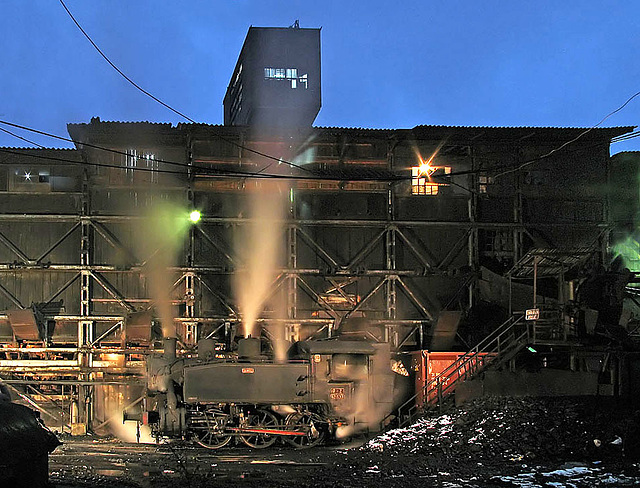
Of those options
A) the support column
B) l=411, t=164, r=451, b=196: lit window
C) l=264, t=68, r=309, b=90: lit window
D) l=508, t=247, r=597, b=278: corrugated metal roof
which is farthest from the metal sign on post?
l=264, t=68, r=309, b=90: lit window

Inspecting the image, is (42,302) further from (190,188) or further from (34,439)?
(34,439)

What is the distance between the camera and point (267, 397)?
21.8 metres

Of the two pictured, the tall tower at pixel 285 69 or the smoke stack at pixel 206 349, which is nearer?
the smoke stack at pixel 206 349

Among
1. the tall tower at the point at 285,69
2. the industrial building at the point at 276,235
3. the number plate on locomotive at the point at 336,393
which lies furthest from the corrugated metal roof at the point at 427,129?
the tall tower at the point at 285,69

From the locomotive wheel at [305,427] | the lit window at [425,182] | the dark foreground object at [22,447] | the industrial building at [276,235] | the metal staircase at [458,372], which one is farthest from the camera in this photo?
the lit window at [425,182]

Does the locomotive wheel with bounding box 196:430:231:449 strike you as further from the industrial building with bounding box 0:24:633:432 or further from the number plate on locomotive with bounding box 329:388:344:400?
the industrial building with bounding box 0:24:633:432

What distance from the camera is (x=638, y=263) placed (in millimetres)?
29031

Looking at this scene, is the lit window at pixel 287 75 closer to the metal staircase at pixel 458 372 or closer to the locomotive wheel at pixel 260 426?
the metal staircase at pixel 458 372

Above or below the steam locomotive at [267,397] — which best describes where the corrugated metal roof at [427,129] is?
above

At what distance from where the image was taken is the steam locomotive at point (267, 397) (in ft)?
71.0

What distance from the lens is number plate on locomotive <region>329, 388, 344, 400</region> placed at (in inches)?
869

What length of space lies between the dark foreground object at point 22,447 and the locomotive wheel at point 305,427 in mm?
11147

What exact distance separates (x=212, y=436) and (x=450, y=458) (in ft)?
23.7

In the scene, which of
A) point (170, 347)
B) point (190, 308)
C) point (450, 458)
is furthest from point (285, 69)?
point (450, 458)
